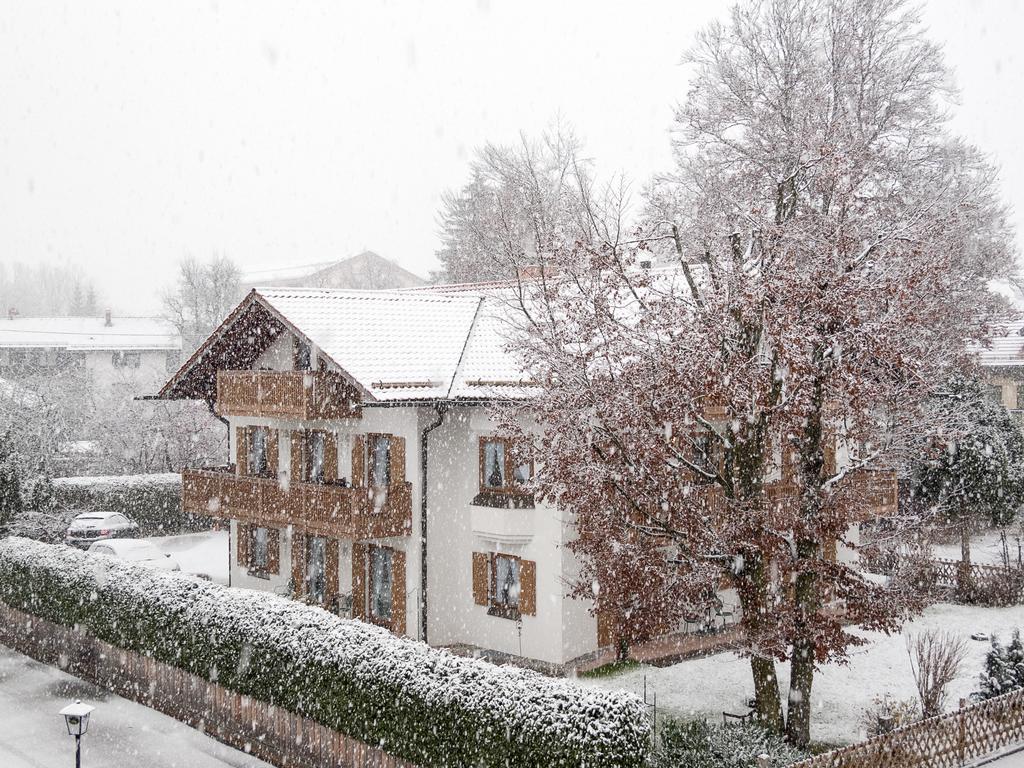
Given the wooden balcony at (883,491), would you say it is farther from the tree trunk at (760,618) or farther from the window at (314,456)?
the window at (314,456)

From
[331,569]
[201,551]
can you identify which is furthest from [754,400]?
[201,551]

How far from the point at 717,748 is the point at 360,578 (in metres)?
10.6

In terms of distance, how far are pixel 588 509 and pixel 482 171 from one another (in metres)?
39.3

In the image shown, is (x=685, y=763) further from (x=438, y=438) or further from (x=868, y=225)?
(x=438, y=438)

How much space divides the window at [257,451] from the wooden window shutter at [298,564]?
8.38ft

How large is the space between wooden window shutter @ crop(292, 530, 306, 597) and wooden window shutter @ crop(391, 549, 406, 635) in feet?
10.6

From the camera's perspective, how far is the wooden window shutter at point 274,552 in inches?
907

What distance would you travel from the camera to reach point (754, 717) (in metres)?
14.7

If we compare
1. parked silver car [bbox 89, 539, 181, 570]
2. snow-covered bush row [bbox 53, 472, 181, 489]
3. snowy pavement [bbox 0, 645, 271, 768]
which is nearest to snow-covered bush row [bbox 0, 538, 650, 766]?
snowy pavement [bbox 0, 645, 271, 768]

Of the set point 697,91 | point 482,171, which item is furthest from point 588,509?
point 482,171

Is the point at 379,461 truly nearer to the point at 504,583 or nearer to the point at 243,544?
the point at 504,583

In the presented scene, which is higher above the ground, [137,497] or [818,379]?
[818,379]

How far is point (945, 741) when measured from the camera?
12.6 meters

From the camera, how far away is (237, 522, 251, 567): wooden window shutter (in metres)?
24.1
